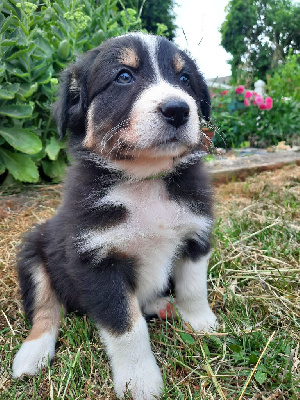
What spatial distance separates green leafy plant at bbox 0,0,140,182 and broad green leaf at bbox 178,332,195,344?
2918mm

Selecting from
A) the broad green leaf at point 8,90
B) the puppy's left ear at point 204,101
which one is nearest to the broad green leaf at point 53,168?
the broad green leaf at point 8,90

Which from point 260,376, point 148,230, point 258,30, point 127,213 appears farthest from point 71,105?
point 258,30

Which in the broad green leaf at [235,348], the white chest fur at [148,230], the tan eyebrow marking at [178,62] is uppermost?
the tan eyebrow marking at [178,62]

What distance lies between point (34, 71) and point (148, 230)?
3.33m

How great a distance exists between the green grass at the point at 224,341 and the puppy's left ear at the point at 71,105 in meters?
1.21

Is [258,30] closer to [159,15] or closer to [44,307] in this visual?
[159,15]

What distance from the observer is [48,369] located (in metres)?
2.10

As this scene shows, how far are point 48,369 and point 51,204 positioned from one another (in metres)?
2.78

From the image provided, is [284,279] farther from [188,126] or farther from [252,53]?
[252,53]

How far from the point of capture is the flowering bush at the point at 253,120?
32.4 feet

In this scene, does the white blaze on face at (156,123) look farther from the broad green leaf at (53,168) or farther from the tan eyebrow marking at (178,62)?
the broad green leaf at (53,168)

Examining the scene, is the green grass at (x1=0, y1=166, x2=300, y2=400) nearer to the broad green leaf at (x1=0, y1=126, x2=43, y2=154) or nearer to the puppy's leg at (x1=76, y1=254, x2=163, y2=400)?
the puppy's leg at (x1=76, y1=254, x2=163, y2=400)

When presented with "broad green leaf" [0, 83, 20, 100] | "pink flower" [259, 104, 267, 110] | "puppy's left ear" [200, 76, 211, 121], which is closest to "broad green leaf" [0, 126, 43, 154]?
"broad green leaf" [0, 83, 20, 100]

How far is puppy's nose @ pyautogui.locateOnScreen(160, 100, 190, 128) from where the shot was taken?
1892 mm
